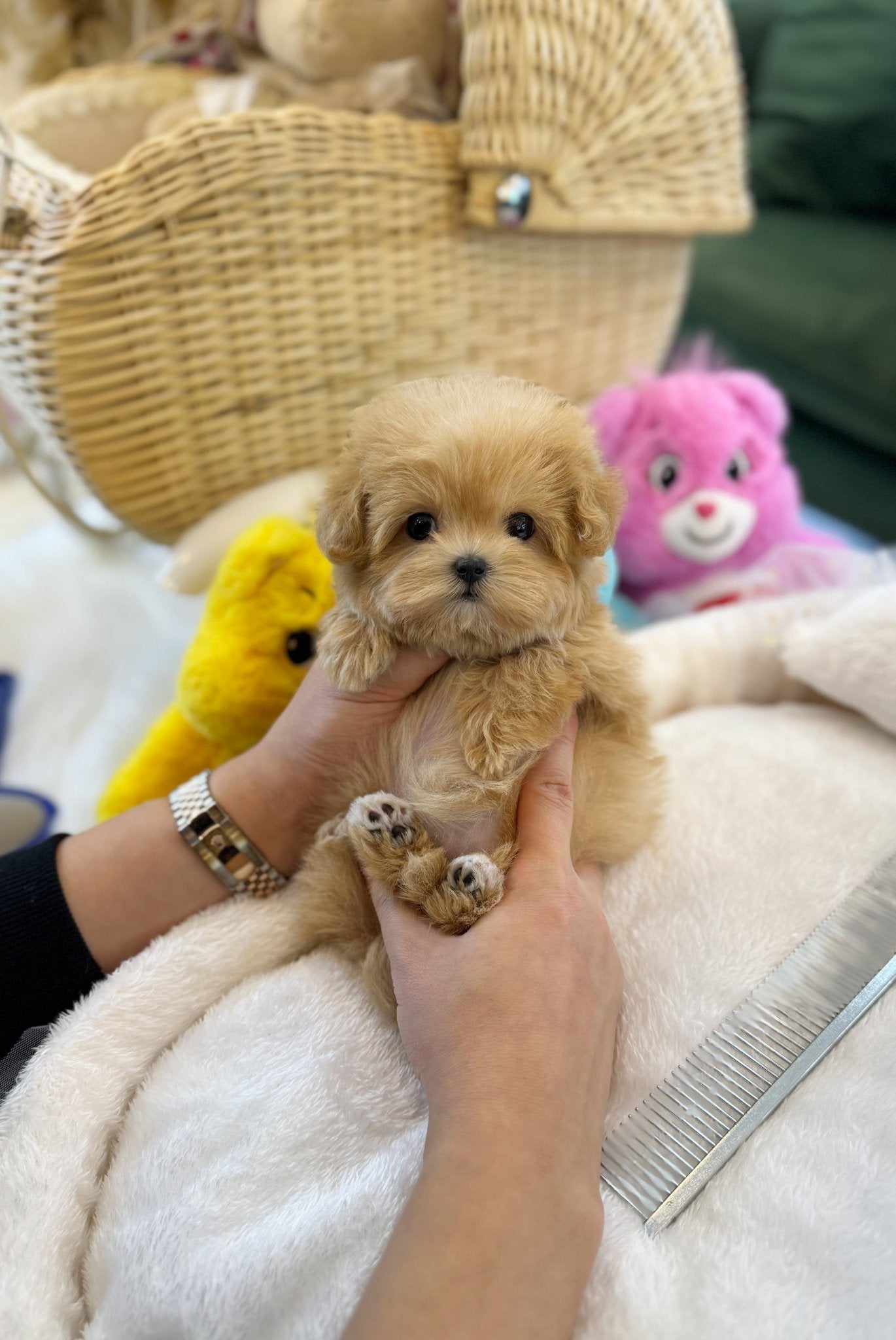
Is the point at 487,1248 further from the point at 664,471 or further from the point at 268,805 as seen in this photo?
the point at 664,471

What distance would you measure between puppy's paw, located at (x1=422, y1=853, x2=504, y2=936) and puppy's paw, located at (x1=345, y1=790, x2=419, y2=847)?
0.19 feet

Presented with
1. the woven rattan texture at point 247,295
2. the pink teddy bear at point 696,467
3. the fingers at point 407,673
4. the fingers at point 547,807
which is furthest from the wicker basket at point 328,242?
the fingers at point 547,807

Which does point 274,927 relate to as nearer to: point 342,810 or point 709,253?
point 342,810

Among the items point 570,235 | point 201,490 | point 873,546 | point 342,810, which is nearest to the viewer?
point 342,810

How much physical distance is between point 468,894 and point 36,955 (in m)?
0.47

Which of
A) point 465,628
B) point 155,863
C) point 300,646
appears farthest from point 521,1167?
point 300,646

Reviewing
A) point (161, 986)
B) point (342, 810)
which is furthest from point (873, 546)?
point (161, 986)

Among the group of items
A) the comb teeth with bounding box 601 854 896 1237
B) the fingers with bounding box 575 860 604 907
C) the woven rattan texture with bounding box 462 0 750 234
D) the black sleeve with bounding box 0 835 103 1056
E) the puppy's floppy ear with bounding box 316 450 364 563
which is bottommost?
the black sleeve with bounding box 0 835 103 1056

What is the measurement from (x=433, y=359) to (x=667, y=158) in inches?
20.1

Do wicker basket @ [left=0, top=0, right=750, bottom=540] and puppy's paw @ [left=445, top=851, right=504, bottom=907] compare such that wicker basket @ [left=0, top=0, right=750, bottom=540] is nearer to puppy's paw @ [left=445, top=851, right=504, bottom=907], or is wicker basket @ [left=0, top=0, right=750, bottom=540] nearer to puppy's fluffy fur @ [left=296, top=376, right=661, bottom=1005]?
puppy's fluffy fur @ [left=296, top=376, right=661, bottom=1005]

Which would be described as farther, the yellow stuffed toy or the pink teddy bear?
the pink teddy bear

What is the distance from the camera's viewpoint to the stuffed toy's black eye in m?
1.09

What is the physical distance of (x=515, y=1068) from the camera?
0.66m

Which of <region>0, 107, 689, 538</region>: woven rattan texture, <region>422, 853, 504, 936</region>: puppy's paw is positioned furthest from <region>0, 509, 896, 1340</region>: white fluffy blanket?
<region>0, 107, 689, 538</region>: woven rattan texture
